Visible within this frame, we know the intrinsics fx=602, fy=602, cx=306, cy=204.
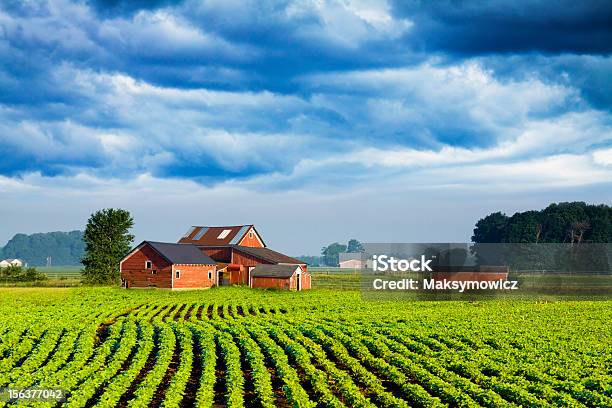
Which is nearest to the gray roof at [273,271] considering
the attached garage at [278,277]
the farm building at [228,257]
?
the attached garage at [278,277]

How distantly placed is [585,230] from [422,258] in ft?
267

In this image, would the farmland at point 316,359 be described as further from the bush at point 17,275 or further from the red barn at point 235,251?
the bush at point 17,275

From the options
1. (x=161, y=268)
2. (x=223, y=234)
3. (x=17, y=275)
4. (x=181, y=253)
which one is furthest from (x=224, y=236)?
(x=17, y=275)

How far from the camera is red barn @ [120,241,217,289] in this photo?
6456 centimetres

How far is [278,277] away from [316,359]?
44537mm

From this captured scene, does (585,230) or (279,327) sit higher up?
(585,230)

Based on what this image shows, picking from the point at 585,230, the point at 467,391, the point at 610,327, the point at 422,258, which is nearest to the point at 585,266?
the point at 422,258

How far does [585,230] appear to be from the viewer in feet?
401

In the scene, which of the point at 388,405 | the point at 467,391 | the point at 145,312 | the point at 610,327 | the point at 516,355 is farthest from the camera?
the point at 145,312

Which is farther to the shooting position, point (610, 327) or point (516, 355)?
point (610, 327)

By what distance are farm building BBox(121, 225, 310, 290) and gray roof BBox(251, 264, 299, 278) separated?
594 mm

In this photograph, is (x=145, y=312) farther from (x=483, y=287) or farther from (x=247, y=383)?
(x=483, y=287)

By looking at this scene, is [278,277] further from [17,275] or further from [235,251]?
[17,275]

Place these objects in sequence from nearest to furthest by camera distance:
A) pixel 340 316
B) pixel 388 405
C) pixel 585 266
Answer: pixel 388 405
pixel 340 316
pixel 585 266
